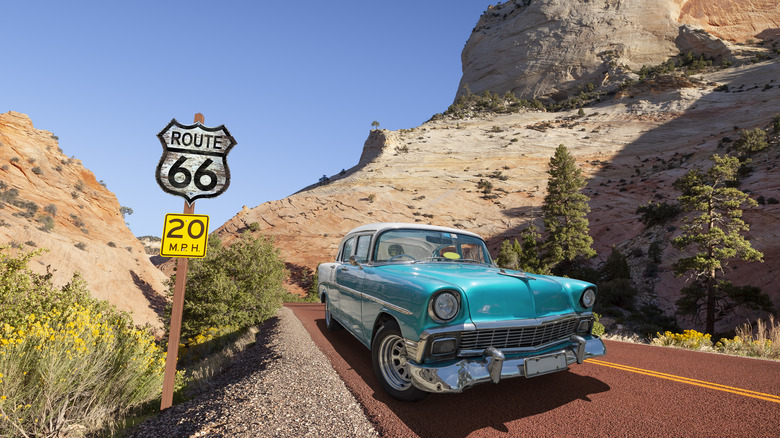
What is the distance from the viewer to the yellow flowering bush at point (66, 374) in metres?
3.42

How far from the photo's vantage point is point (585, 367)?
4.80m

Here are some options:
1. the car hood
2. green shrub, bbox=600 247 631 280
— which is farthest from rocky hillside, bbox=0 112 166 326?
green shrub, bbox=600 247 631 280

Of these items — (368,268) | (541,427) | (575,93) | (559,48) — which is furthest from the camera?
(559,48)

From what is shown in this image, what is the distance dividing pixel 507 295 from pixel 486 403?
3.68 ft

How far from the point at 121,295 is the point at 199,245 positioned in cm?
2271

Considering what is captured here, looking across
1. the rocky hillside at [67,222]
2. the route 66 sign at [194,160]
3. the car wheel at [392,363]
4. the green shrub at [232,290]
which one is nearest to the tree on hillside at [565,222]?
the green shrub at [232,290]

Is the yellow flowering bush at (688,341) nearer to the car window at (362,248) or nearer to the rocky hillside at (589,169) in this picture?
the car window at (362,248)

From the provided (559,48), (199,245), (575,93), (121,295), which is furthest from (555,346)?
(559,48)

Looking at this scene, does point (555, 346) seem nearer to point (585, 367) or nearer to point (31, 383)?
point (585, 367)

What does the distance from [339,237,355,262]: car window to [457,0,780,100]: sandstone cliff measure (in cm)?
8663

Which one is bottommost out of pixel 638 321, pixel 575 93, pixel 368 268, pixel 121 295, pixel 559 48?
pixel 638 321

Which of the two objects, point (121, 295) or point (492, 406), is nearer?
point (492, 406)

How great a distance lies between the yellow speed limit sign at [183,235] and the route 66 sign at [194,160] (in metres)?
0.24

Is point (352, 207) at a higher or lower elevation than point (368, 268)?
higher
